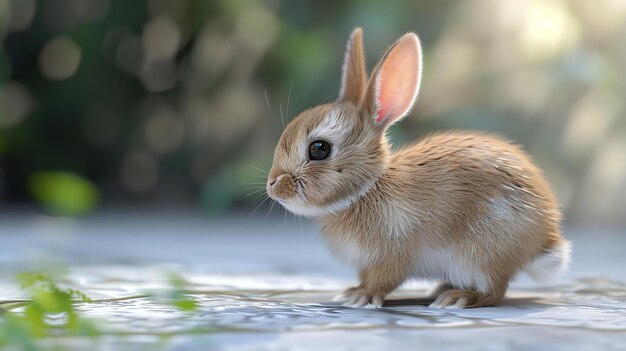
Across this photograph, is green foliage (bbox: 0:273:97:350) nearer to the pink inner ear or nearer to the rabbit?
the rabbit

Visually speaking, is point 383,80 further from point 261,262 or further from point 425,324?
point 261,262

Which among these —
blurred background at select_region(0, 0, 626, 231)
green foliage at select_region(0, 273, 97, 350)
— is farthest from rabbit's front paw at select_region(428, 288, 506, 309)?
blurred background at select_region(0, 0, 626, 231)

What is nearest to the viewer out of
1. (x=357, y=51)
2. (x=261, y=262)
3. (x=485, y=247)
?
(x=485, y=247)

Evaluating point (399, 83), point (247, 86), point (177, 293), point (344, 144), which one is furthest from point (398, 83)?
point (247, 86)

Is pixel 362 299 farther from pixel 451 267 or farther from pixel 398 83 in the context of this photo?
pixel 398 83

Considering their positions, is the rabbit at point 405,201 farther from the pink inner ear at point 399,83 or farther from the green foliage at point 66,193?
the green foliage at point 66,193

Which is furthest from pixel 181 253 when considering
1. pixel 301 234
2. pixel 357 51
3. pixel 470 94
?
pixel 470 94
